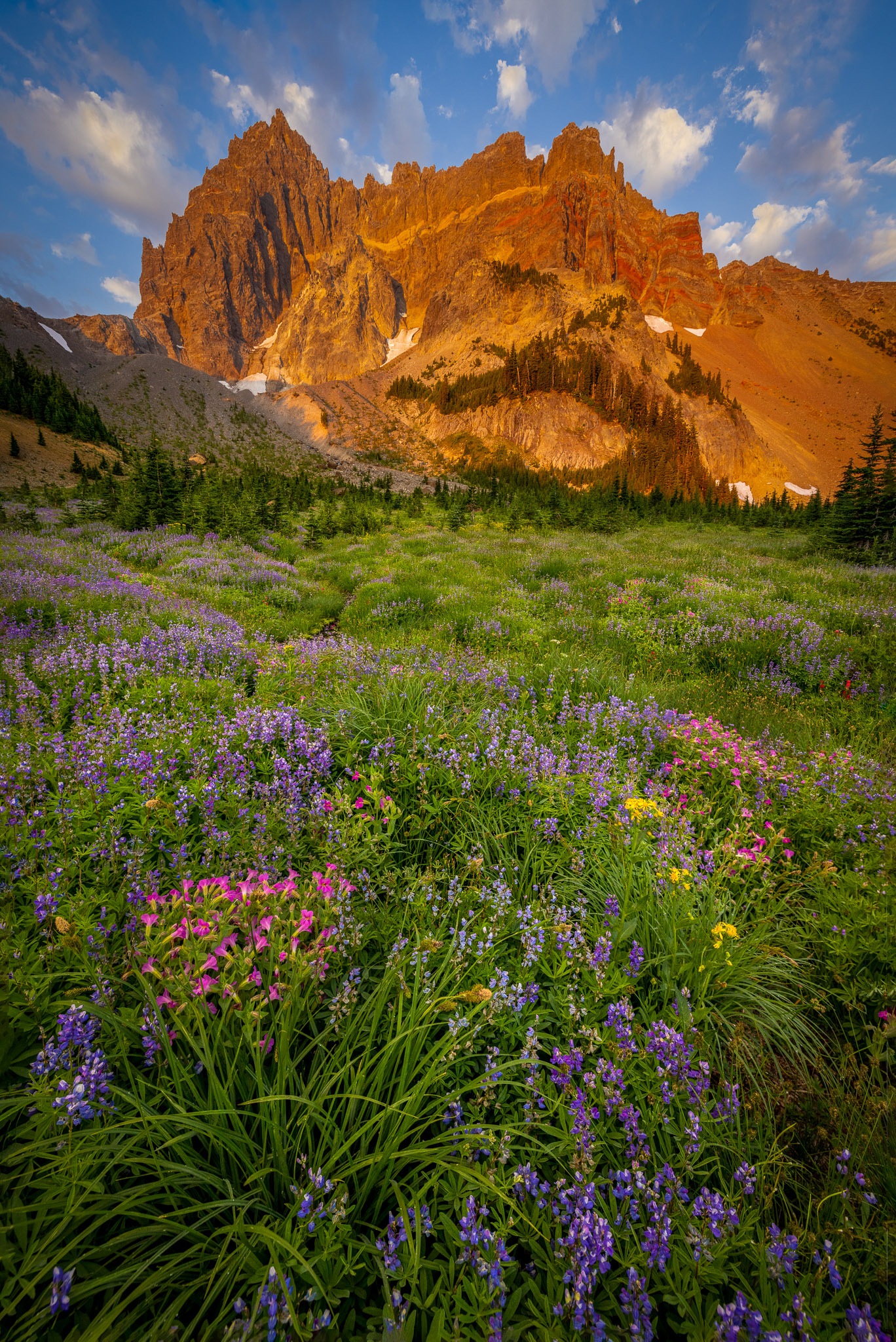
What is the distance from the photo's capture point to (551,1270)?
1584 millimetres

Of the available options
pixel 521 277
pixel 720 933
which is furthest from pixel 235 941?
pixel 521 277

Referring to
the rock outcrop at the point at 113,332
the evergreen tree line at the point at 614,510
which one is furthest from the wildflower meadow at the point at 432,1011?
the rock outcrop at the point at 113,332

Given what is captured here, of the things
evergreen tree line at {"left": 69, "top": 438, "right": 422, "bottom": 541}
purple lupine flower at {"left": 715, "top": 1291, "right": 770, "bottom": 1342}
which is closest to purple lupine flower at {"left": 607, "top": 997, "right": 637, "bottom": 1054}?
purple lupine flower at {"left": 715, "top": 1291, "right": 770, "bottom": 1342}

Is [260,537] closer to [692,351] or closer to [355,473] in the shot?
[355,473]

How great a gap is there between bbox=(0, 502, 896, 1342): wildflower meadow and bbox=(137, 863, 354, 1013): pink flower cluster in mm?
23

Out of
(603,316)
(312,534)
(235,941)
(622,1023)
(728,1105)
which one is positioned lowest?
(728,1105)

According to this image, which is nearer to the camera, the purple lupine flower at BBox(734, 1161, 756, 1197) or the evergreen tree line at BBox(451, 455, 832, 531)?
the purple lupine flower at BBox(734, 1161, 756, 1197)

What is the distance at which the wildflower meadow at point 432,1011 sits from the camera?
150cm

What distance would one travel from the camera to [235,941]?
2170 mm

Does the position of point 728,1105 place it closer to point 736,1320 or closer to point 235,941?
point 736,1320

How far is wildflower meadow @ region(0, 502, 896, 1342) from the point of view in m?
1.50

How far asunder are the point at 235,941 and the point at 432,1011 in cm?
97

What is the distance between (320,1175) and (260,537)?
2312cm

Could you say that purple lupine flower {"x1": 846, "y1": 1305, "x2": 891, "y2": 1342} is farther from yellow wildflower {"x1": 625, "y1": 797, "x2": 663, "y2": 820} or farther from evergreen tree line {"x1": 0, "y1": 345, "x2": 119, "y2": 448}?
evergreen tree line {"x1": 0, "y1": 345, "x2": 119, "y2": 448}
